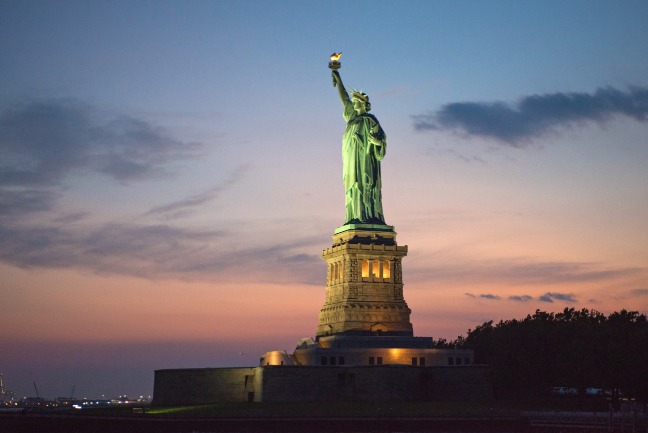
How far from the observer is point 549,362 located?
87.6 meters

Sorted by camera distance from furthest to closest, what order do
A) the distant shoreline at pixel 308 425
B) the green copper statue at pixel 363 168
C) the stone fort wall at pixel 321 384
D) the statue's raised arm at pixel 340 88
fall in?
the statue's raised arm at pixel 340 88
the green copper statue at pixel 363 168
the stone fort wall at pixel 321 384
the distant shoreline at pixel 308 425

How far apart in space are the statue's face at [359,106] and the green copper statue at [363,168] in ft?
2.33

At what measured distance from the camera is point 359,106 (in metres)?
95.3

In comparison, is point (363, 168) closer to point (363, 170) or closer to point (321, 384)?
point (363, 170)

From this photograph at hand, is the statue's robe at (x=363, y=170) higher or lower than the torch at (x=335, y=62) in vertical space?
lower

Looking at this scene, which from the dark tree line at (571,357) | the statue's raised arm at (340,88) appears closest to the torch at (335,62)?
the statue's raised arm at (340,88)

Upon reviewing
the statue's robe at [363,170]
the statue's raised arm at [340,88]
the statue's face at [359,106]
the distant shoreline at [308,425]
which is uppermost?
the statue's raised arm at [340,88]

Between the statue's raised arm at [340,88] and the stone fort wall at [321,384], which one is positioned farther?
the statue's raised arm at [340,88]

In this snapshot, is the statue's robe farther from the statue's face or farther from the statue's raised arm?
the statue's raised arm

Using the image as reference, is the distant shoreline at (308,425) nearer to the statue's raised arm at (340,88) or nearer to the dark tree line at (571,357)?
the dark tree line at (571,357)

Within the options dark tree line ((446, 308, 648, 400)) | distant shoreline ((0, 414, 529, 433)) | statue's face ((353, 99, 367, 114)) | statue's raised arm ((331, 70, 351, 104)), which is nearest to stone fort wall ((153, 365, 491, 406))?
dark tree line ((446, 308, 648, 400))

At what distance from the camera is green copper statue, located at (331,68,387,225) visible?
9269 centimetres

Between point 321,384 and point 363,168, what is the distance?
898 inches

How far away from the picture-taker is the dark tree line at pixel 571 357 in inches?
Answer: 3187
